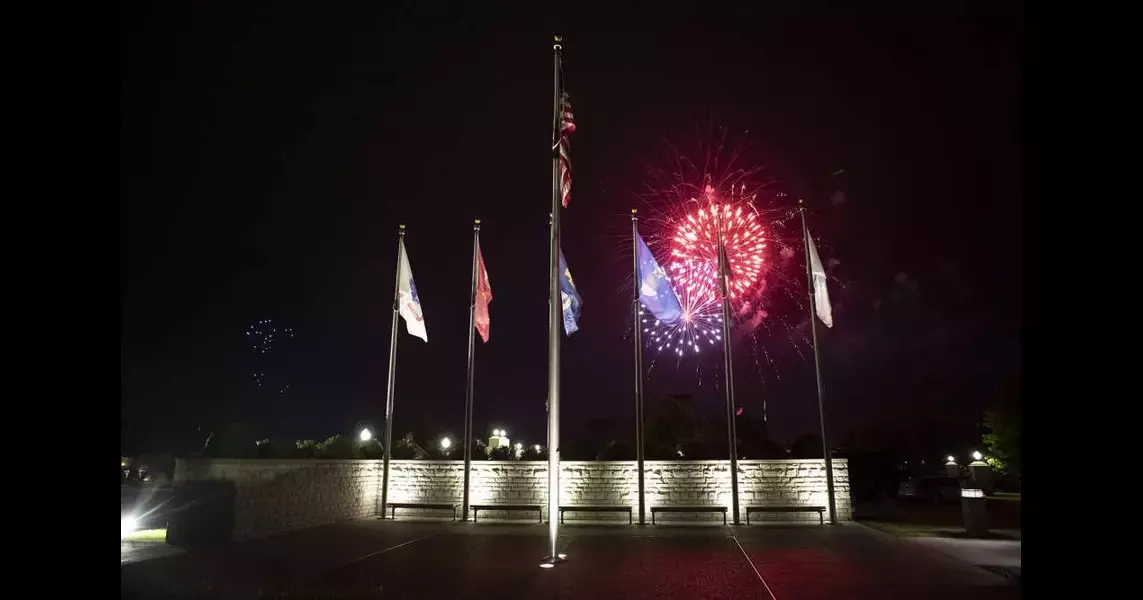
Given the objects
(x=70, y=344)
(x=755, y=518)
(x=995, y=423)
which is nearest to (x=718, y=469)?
(x=755, y=518)

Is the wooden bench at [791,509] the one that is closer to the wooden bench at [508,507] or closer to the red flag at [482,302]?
the wooden bench at [508,507]

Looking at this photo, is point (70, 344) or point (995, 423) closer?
point (70, 344)

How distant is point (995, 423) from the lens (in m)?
54.7

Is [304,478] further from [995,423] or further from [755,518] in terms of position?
[995,423]

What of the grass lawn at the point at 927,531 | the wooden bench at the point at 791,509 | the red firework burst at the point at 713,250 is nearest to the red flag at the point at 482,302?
the red firework burst at the point at 713,250

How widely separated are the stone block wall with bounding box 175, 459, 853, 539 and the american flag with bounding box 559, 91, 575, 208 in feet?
32.2

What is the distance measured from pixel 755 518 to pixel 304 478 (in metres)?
12.4

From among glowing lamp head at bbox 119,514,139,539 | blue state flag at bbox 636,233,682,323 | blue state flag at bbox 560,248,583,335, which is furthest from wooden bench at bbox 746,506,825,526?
glowing lamp head at bbox 119,514,139,539

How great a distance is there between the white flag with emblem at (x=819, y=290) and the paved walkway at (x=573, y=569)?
Answer: 20.2ft

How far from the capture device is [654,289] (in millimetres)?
18609

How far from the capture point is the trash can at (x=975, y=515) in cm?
1545

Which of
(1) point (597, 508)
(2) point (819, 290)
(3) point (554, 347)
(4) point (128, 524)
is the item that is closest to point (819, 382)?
(2) point (819, 290)

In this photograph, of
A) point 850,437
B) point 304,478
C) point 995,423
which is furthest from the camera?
point 850,437

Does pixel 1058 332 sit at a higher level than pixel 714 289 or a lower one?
lower
